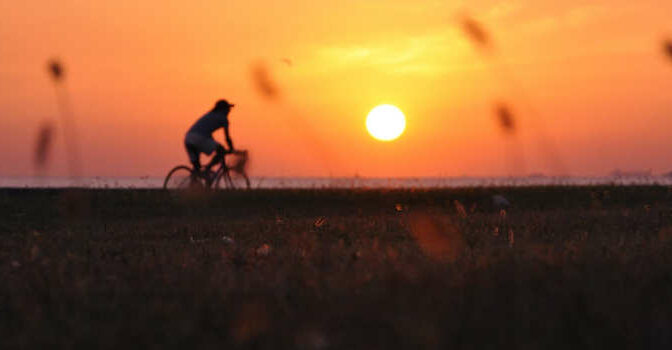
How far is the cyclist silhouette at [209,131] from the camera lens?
14.7 metres

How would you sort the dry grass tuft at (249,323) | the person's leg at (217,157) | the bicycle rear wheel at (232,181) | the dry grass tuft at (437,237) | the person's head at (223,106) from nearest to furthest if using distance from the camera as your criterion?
the dry grass tuft at (249,323), the dry grass tuft at (437,237), the person's head at (223,106), the person's leg at (217,157), the bicycle rear wheel at (232,181)

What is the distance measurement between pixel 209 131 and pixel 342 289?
1156cm

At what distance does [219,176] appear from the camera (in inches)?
594

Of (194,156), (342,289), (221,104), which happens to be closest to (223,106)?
(221,104)

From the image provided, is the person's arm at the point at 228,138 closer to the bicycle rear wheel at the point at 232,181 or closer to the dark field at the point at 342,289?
the bicycle rear wheel at the point at 232,181

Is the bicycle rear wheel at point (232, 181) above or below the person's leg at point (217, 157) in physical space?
below

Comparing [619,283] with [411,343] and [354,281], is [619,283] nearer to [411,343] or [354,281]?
[354,281]

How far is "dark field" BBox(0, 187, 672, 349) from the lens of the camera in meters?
2.94

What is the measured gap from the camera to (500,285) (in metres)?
3.87

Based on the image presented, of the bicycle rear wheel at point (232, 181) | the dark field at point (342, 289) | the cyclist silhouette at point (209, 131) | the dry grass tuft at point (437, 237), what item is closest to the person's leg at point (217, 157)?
the cyclist silhouette at point (209, 131)

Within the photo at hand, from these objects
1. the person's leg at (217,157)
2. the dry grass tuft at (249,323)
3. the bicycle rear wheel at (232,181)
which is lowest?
the dry grass tuft at (249,323)

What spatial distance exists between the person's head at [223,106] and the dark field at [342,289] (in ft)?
A: 23.0

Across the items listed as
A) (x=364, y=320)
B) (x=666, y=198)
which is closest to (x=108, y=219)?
(x=364, y=320)

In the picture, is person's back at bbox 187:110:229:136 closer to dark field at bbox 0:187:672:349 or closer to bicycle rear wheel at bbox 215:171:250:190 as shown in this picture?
bicycle rear wheel at bbox 215:171:250:190
